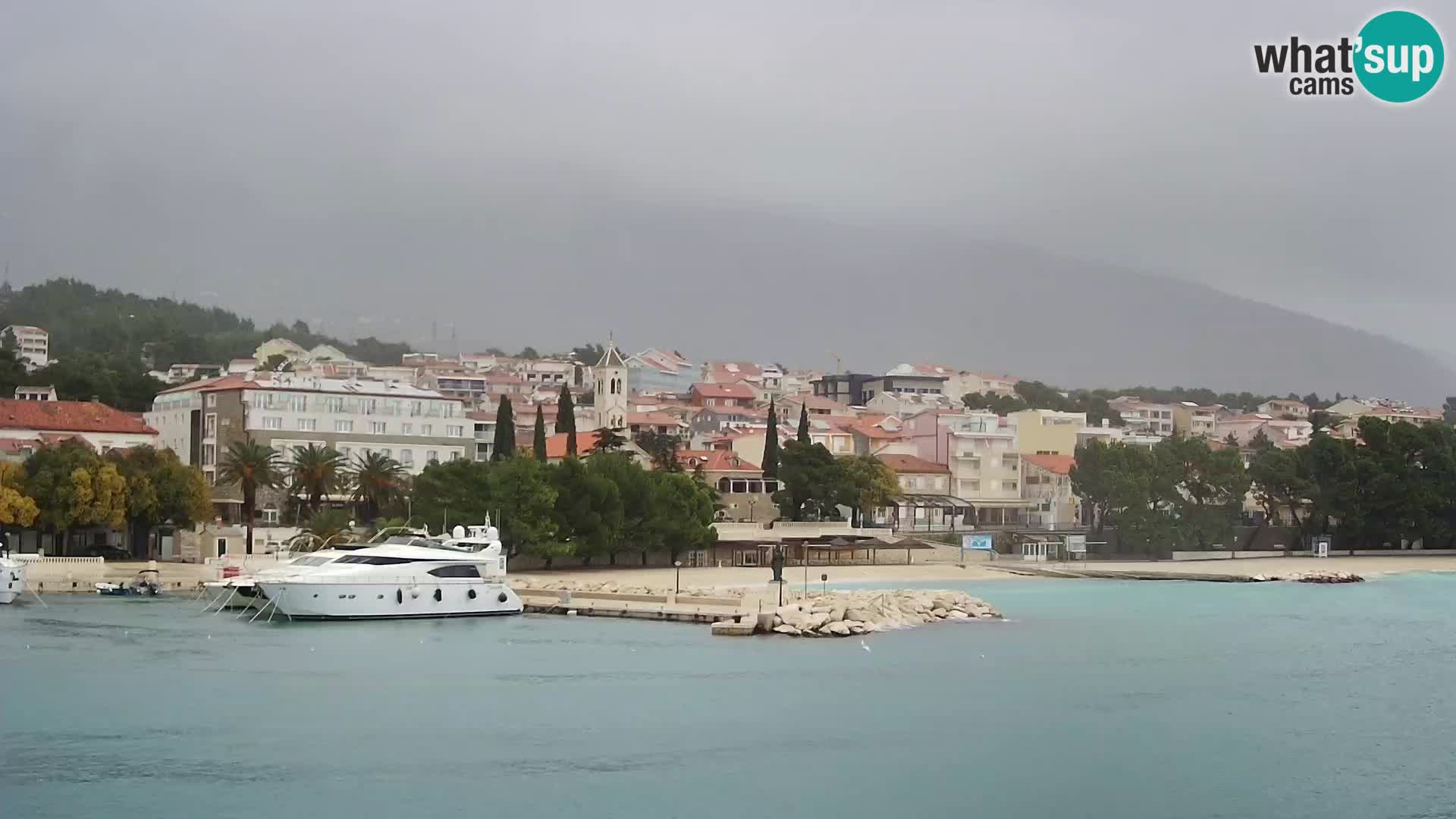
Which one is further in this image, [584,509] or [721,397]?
[721,397]

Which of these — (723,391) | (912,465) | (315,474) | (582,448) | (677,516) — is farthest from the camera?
(723,391)

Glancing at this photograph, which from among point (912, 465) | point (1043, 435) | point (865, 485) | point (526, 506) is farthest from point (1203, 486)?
point (526, 506)

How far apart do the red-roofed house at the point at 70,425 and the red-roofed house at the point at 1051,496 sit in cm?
4420

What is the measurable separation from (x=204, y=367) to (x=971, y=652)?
104m

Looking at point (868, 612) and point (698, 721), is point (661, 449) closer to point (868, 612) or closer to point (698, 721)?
point (868, 612)

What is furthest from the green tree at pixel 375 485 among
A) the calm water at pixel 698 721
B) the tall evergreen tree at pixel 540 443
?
the calm water at pixel 698 721

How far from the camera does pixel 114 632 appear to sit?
41438mm


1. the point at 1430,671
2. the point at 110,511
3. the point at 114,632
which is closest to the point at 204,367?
the point at 110,511

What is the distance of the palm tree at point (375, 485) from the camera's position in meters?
67.6

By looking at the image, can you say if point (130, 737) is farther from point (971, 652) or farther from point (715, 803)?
point (971, 652)

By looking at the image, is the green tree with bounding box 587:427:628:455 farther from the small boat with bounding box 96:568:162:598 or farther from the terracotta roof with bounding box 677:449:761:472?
the small boat with bounding box 96:568:162:598

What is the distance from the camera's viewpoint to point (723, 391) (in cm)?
14275

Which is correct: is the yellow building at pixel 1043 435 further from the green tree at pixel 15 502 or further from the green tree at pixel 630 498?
the green tree at pixel 15 502

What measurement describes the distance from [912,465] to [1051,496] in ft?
25.4
